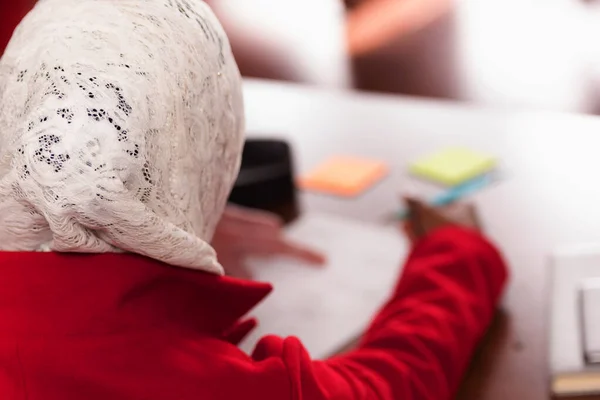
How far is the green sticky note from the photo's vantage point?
0.98 metres

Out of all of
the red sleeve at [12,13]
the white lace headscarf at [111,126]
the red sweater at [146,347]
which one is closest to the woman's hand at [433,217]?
the red sweater at [146,347]

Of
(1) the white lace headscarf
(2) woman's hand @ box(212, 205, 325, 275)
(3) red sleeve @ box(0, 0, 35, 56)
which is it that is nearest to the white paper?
(2) woman's hand @ box(212, 205, 325, 275)

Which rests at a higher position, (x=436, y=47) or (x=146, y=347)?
(x=436, y=47)

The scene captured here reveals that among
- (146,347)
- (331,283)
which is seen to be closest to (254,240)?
(331,283)

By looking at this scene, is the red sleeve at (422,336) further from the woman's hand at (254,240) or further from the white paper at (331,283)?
the woman's hand at (254,240)

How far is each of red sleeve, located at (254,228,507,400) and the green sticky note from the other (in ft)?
0.81

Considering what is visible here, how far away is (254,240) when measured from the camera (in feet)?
2.92

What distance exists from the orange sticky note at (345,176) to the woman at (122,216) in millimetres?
479

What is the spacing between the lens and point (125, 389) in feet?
1.48

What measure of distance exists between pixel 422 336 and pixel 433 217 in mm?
243

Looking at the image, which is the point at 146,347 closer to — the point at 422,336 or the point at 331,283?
the point at 422,336

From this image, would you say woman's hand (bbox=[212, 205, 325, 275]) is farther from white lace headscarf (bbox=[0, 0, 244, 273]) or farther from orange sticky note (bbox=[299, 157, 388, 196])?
white lace headscarf (bbox=[0, 0, 244, 273])

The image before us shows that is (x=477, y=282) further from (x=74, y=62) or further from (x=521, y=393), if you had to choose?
(x=74, y=62)

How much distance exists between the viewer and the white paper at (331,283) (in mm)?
737
